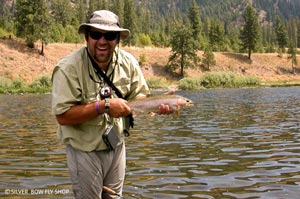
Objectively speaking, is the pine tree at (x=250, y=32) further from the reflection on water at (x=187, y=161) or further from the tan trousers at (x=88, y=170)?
the tan trousers at (x=88, y=170)

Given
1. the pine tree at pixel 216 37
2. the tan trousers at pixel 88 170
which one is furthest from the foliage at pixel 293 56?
the tan trousers at pixel 88 170

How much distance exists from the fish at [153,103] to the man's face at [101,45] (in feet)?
2.14

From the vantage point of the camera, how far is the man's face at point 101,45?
5.20 m

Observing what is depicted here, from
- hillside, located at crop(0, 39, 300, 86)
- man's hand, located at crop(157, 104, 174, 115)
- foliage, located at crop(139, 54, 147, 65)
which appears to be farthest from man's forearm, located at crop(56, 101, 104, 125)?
foliage, located at crop(139, 54, 147, 65)

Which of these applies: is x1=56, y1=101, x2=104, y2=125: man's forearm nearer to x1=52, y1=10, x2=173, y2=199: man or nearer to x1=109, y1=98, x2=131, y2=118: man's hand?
x1=52, y1=10, x2=173, y2=199: man

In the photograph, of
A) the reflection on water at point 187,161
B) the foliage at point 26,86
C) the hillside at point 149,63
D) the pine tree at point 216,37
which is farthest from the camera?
the pine tree at point 216,37

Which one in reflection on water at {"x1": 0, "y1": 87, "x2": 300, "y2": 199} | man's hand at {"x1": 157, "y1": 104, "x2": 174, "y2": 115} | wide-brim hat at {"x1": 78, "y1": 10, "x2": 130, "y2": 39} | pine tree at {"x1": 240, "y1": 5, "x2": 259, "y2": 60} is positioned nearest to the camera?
wide-brim hat at {"x1": 78, "y1": 10, "x2": 130, "y2": 39}

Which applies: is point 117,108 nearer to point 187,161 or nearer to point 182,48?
point 187,161

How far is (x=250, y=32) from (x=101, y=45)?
10181 cm

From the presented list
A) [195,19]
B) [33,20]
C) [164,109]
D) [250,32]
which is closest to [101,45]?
[164,109]

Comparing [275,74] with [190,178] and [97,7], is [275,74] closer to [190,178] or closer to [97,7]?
[97,7]

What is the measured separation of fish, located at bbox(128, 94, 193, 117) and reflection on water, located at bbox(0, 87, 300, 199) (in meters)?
3.10

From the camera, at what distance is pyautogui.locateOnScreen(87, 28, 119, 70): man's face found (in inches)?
205

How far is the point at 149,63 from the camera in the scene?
273 feet
